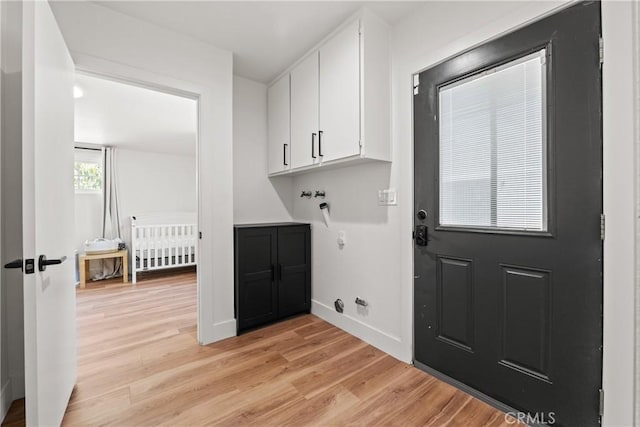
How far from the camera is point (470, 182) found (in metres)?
1.64

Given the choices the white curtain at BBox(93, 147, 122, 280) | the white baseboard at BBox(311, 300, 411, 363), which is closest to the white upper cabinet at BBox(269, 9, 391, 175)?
the white baseboard at BBox(311, 300, 411, 363)

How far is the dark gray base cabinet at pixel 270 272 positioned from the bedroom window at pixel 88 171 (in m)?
4.35

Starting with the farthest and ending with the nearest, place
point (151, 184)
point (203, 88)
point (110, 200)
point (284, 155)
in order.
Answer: point (151, 184) → point (110, 200) → point (284, 155) → point (203, 88)

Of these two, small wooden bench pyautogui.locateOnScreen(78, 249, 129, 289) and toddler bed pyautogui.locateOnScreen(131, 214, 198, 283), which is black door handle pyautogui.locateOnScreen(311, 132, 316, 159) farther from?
small wooden bench pyautogui.locateOnScreen(78, 249, 129, 289)

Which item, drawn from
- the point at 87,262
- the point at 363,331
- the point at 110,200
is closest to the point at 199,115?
the point at 363,331

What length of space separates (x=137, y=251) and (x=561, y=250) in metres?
5.21

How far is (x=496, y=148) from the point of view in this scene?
1517mm

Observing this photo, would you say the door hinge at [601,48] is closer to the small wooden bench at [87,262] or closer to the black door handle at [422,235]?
the black door handle at [422,235]

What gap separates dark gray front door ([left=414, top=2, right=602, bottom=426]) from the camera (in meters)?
1.21

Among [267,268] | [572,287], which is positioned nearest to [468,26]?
[572,287]

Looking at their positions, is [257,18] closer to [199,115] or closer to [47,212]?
[199,115]

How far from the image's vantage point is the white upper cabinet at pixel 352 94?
191 cm

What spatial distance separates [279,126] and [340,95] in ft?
3.11

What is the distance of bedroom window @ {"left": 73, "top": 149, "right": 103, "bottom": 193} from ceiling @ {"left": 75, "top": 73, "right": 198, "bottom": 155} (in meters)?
0.30
